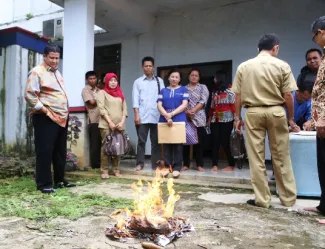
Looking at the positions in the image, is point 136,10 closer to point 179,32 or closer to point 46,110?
point 179,32

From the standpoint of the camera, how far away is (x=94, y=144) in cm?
610

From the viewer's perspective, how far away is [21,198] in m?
3.94

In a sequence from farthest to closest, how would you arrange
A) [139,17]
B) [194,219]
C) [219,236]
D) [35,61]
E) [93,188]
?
[139,17], [35,61], [93,188], [194,219], [219,236]

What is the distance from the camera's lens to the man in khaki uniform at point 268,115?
3680 mm

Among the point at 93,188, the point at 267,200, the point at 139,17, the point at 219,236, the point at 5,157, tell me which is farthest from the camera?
the point at 139,17

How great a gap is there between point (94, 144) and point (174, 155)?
1.59 metres

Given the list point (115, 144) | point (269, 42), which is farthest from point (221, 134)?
point (269, 42)

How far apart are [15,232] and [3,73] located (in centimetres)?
501

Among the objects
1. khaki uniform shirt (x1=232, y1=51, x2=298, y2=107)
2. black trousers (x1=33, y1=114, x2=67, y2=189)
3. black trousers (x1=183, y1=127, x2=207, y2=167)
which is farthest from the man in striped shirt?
khaki uniform shirt (x1=232, y1=51, x2=298, y2=107)

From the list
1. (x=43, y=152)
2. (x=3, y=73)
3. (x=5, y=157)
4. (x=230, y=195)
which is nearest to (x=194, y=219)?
(x=230, y=195)

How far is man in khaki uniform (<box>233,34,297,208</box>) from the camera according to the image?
3.68 metres

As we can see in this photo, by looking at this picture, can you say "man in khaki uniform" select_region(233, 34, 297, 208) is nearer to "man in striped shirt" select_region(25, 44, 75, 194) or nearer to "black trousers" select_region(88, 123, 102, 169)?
"man in striped shirt" select_region(25, 44, 75, 194)

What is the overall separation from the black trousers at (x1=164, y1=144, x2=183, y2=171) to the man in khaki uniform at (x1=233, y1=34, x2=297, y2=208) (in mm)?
1779

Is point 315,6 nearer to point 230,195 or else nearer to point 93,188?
point 230,195
